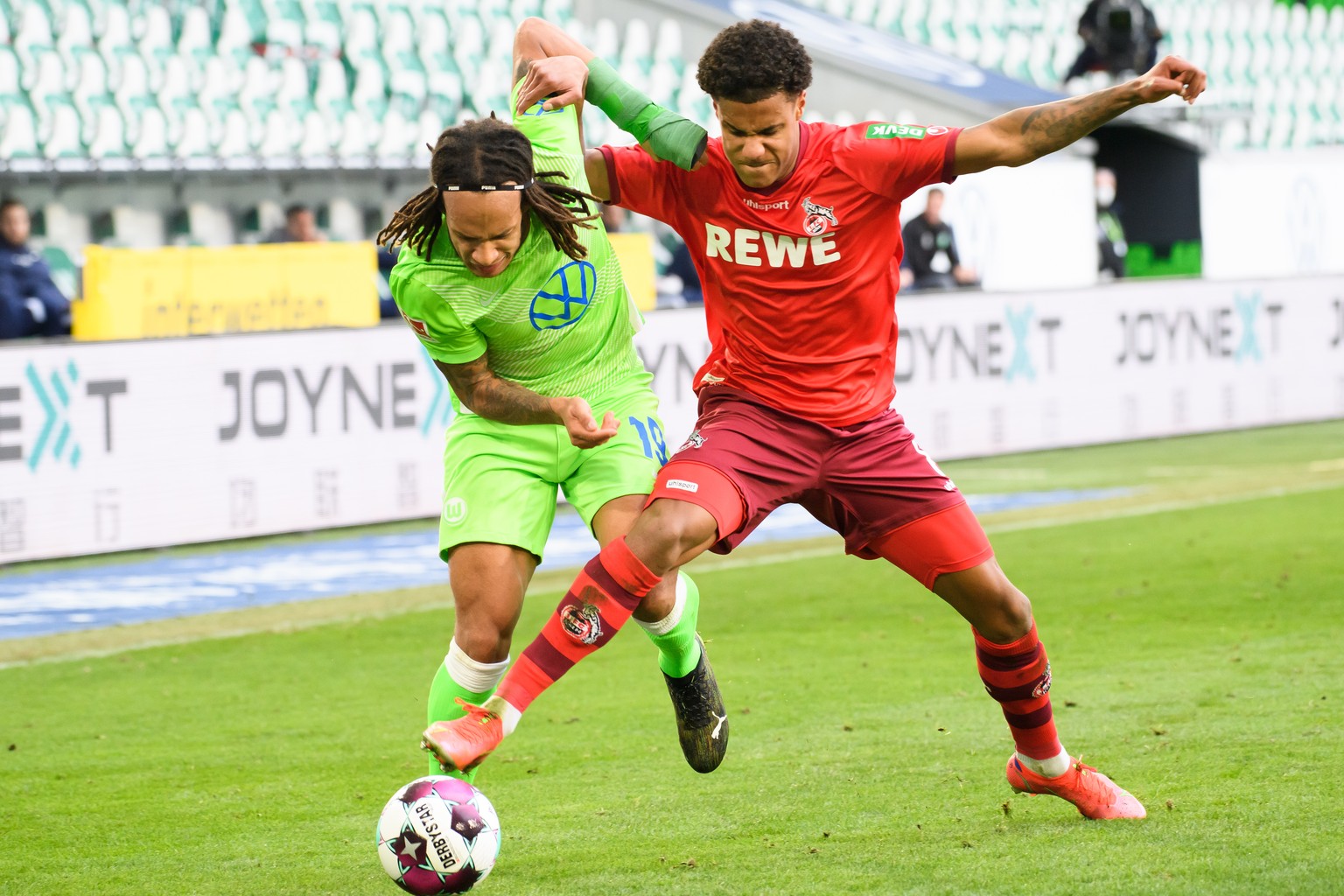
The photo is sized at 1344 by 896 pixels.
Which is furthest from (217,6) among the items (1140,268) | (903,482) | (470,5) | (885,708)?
(903,482)

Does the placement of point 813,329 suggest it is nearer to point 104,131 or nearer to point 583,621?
point 583,621

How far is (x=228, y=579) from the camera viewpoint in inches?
377

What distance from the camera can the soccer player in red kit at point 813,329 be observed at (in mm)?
4148

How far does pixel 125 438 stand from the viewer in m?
9.90

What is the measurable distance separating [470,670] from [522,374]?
815mm

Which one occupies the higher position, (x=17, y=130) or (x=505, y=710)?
(x=17, y=130)

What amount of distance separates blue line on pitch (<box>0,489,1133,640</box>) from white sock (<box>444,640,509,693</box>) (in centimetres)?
443

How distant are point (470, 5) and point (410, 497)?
748 cm

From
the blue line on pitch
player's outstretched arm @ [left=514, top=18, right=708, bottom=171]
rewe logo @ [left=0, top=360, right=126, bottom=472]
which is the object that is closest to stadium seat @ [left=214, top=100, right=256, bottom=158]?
the blue line on pitch

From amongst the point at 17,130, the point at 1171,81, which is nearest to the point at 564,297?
the point at 1171,81

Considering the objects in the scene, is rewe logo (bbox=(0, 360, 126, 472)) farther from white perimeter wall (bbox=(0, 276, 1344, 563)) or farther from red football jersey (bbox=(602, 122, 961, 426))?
red football jersey (bbox=(602, 122, 961, 426))

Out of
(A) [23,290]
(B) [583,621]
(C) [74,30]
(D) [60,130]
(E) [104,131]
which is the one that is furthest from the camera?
(C) [74,30]

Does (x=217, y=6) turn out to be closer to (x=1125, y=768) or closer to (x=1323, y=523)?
(x=1323, y=523)

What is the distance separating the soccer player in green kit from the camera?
164 inches
